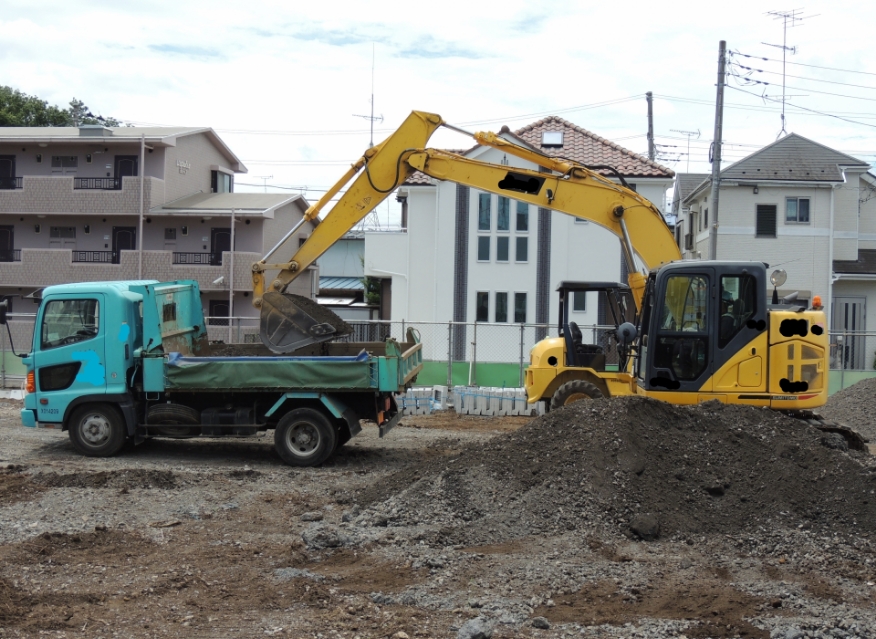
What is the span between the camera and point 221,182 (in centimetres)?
3966

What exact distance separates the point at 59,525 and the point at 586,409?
5669mm

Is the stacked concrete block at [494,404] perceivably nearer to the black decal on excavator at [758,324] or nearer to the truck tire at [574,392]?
the truck tire at [574,392]

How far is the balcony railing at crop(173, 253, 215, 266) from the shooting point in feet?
113

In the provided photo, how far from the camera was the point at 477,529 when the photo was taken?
350 inches

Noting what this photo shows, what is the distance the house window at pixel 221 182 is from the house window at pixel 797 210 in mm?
22235

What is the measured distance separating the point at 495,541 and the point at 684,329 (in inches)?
187

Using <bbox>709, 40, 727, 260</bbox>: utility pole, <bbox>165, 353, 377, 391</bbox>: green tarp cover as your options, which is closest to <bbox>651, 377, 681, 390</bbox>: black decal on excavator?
<bbox>165, 353, 377, 391</bbox>: green tarp cover

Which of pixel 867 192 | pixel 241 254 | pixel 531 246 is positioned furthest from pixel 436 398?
pixel 867 192

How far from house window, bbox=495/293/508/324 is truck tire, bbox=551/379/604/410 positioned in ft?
60.0

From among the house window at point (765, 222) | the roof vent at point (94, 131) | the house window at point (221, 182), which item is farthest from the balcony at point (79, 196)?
the house window at point (765, 222)

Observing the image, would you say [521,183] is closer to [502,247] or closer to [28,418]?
[28,418]

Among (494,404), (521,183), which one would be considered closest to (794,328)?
(521,183)

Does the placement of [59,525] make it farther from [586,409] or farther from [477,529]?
[586,409]

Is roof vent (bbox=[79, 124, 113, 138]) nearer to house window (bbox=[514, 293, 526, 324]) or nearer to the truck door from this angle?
house window (bbox=[514, 293, 526, 324])
